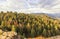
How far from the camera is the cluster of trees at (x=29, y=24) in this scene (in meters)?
5.47

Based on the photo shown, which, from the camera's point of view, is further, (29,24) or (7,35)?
(29,24)

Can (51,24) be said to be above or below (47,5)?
below

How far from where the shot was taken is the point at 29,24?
5820 mm

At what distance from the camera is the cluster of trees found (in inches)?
215

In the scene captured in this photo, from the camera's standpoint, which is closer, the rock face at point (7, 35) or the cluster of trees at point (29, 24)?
the rock face at point (7, 35)

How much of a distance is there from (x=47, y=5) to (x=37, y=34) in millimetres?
1543

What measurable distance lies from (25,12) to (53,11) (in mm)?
857

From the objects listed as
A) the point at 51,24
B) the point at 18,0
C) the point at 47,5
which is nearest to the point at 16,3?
the point at 18,0

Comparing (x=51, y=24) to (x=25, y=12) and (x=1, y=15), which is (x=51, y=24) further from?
(x=1, y=15)

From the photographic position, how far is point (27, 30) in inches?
220

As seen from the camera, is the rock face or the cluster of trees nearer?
the rock face

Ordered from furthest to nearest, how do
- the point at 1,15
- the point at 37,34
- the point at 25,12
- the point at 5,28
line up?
the point at 25,12 → the point at 1,15 → the point at 37,34 → the point at 5,28

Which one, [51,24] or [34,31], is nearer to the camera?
[34,31]

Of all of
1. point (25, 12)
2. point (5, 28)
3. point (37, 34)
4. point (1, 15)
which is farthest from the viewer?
point (25, 12)
